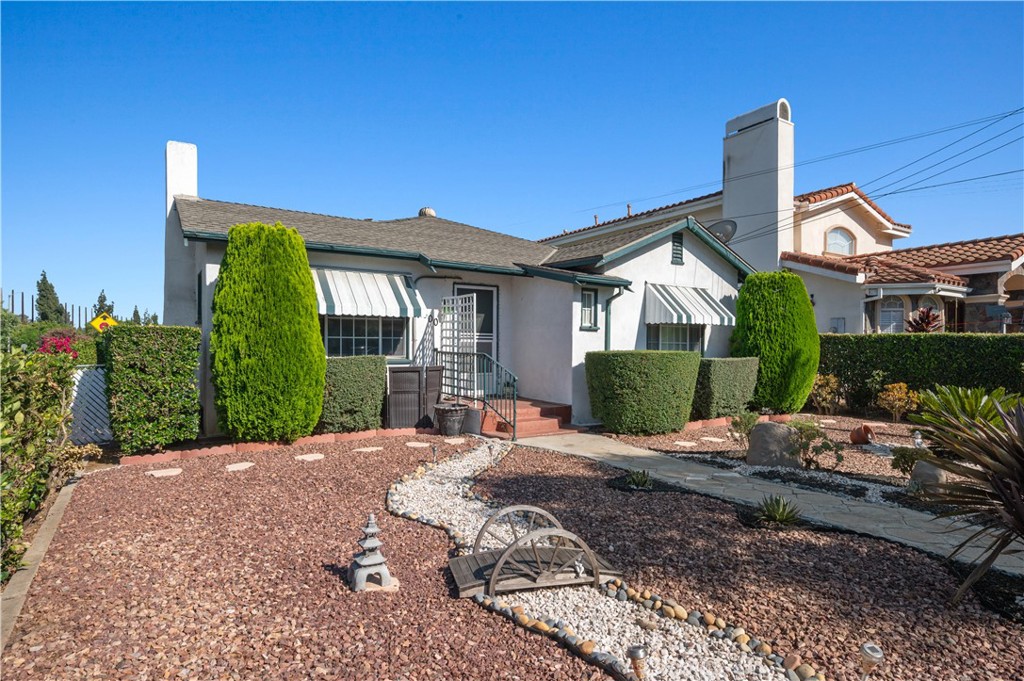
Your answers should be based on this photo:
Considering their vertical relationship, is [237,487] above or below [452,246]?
below

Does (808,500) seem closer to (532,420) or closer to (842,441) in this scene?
(842,441)

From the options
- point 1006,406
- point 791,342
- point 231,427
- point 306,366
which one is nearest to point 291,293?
point 306,366

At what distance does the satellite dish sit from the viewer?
696 inches

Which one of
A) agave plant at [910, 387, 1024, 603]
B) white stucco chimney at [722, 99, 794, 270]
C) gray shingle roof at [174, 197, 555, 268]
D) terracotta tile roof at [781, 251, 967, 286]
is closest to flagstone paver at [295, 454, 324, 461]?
gray shingle roof at [174, 197, 555, 268]

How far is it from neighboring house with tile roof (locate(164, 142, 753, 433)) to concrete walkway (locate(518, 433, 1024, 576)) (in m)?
2.79

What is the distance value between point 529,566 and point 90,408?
32.7ft

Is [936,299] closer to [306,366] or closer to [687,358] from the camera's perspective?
[687,358]

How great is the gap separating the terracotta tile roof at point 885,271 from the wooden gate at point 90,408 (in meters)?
20.3

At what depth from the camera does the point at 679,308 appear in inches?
530

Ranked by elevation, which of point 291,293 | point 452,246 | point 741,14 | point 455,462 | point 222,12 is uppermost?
point 741,14

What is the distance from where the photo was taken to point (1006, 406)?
590 cm

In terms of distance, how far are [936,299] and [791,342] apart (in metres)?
7.80

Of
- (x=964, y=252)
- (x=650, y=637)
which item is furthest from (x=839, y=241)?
(x=650, y=637)

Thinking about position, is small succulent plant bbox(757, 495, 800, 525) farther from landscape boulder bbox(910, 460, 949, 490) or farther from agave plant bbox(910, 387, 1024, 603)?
landscape boulder bbox(910, 460, 949, 490)
